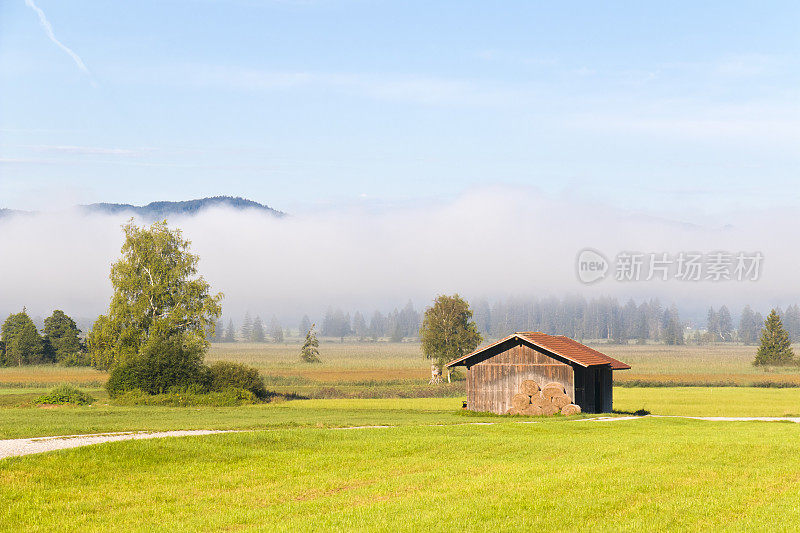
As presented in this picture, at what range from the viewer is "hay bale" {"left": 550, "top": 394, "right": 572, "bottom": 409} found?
48.5 metres

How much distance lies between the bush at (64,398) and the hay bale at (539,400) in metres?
31.6

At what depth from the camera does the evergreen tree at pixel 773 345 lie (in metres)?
118

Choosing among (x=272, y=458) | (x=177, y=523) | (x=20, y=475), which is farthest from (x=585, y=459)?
(x=20, y=475)

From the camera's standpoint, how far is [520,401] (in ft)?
164

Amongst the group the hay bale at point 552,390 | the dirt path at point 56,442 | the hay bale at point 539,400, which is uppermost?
the hay bale at point 552,390

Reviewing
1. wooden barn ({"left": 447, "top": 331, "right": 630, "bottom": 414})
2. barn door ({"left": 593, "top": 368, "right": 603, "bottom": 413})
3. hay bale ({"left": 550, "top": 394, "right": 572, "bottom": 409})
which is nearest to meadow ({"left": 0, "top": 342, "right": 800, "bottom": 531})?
hay bale ({"left": 550, "top": 394, "right": 572, "bottom": 409})

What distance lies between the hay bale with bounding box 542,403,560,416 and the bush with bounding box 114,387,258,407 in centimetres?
2281

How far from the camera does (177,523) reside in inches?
668

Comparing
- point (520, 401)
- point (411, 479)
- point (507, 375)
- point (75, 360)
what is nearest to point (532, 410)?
point (520, 401)

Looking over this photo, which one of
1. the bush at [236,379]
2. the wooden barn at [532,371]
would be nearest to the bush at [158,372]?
the bush at [236,379]

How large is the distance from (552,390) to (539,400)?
1.10 m

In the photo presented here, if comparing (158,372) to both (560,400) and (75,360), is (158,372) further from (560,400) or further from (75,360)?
(75,360)

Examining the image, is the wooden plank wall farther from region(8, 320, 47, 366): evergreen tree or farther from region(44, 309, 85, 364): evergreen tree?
region(8, 320, 47, 366): evergreen tree

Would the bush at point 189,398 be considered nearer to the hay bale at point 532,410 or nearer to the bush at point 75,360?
the hay bale at point 532,410
